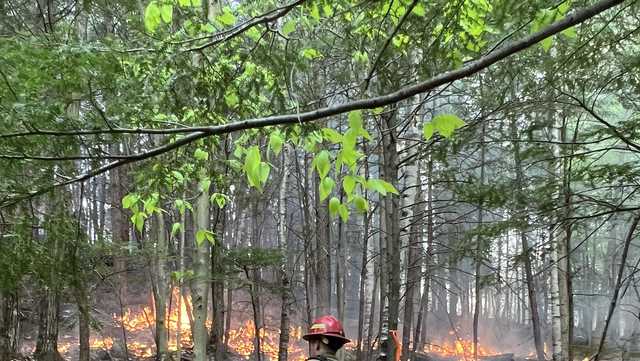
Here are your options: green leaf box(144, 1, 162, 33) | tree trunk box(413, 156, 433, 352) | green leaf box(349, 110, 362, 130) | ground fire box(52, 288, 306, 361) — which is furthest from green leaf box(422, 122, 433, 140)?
ground fire box(52, 288, 306, 361)

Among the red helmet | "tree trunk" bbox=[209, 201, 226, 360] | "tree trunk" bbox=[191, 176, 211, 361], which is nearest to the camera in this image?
the red helmet

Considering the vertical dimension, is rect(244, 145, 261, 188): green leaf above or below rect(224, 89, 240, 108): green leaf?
below

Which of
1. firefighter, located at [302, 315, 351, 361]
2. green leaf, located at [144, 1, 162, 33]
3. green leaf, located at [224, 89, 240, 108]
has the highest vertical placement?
green leaf, located at [144, 1, 162, 33]

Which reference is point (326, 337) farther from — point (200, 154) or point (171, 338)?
point (171, 338)

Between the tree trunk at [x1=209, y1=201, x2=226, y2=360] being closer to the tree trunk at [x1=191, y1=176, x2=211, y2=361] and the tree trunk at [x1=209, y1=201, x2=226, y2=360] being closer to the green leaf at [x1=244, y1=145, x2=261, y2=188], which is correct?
the tree trunk at [x1=191, y1=176, x2=211, y2=361]

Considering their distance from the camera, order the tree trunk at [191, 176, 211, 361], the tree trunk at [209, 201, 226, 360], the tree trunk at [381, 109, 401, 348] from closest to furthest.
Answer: the tree trunk at [381, 109, 401, 348] → the tree trunk at [191, 176, 211, 361] → the tree trunk at [209, 201, 226, 360]

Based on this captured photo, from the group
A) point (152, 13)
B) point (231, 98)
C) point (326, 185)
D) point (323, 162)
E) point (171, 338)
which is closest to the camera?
point (323, 162)

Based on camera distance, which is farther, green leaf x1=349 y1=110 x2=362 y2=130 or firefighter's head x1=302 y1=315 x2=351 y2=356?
firefighter's head x1=302 y1=315 x2=351 y2=356

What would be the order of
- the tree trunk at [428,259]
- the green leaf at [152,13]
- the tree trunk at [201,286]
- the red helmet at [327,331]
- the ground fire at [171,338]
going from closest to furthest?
the green leaf at [152,13] < the red helmet at [327,331] < the tree trunk at [201,286] < the tree trunk at [428,259] < the ground fire at [171,338]

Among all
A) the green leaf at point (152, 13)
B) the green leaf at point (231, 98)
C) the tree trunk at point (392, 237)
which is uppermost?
the green leaf at point (152, 13)

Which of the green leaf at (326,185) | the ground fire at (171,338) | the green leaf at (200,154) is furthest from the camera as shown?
the ground fire at (171,338)

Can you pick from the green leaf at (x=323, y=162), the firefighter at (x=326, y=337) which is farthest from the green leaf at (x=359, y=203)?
the firefighter at (x=326, y=337)

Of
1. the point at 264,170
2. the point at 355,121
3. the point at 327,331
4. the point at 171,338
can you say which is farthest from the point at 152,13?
the point at 171,338

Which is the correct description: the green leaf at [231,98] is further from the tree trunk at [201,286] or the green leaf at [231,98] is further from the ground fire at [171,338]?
the ground fire at [171,338]
